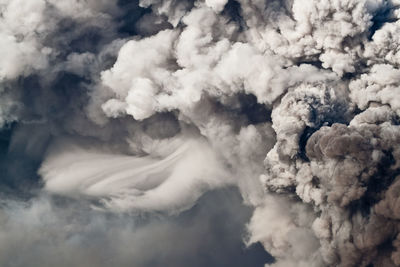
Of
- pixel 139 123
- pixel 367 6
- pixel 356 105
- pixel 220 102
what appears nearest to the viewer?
pixel 367 6

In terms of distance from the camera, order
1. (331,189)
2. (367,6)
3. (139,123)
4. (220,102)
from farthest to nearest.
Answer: (139,123), (220,102), (367,6), (331,189)

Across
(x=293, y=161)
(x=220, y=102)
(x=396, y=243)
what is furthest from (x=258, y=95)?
→ (x=396, y=243)

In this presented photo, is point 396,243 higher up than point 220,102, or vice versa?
point 220,102

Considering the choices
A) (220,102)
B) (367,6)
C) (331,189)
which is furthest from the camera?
(220,102)

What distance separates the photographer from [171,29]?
106 ft

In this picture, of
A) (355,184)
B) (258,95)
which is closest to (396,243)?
(355,184)

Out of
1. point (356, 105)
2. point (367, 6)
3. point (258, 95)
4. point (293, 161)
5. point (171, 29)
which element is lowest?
point (293, 161)

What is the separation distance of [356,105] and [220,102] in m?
8.01

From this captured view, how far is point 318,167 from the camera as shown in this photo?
2584 cm

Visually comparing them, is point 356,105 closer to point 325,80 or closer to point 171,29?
point 325,80

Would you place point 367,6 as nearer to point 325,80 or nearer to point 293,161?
point 325,80

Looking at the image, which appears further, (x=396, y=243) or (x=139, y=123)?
(x=139, y=123)

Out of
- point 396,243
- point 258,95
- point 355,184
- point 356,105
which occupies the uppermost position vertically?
point 258,95

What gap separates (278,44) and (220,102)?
4.92 m
